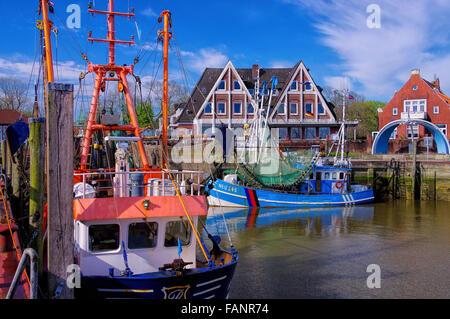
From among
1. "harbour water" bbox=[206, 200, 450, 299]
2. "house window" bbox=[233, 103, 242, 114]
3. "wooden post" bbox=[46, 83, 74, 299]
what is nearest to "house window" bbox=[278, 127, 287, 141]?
"house window" bbox=[233, 103, 242, 114]

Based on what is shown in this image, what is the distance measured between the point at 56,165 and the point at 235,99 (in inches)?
1629

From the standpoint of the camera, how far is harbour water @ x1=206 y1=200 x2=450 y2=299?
13508mm

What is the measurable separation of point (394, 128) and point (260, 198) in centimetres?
2152

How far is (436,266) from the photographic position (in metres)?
16.0

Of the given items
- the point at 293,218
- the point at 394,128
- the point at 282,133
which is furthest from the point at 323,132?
the point at 293,218

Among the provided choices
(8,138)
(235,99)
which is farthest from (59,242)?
(235,99)

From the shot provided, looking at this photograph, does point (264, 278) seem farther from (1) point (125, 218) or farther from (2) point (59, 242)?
(2) point (59, 242)

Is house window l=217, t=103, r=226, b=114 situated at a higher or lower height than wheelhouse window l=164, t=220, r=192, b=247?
higher

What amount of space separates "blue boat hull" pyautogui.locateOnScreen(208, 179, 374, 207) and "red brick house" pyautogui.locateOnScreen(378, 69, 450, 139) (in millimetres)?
24968

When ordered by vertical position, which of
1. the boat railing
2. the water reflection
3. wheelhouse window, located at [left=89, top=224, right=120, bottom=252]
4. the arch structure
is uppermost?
the arch structure

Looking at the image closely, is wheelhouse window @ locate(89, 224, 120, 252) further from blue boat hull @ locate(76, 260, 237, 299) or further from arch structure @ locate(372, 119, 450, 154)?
arch structure @ locate(372, 119, 450, 154)

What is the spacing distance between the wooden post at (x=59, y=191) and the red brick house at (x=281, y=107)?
3952 centimetres

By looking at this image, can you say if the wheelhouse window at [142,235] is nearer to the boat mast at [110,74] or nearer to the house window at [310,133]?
the boat mast at [110,74]

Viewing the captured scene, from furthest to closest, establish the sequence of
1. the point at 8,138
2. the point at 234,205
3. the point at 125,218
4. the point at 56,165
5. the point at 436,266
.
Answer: the point at 234,205
the point at 436,266
the point at 8,138
the point at 125,218
the point at 56,165
